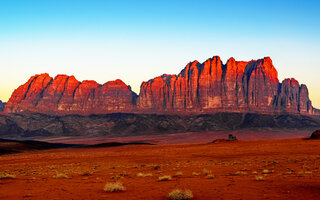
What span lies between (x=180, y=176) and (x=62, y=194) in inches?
373

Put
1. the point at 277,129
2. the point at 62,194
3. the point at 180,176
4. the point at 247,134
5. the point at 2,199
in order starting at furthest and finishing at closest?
the point at 277,129 → the point at 247,134 → the point at 180,176 → the point at 62,194 → the point at 2,199

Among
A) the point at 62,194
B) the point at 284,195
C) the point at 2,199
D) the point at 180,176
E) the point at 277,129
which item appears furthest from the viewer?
the point at 277,129

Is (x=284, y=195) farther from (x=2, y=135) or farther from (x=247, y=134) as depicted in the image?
(x=2, y=135)

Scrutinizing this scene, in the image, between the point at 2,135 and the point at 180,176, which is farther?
the point at 2,135

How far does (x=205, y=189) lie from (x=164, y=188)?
2.25 meters

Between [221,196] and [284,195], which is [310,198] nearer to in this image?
[284,195]

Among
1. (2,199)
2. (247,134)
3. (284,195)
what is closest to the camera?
(284,195)

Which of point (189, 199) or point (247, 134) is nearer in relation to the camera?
point (189, 199)

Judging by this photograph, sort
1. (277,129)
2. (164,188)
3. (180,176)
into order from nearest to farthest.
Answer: (164,188), (180,176), (277,129)

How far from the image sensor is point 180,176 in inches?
926

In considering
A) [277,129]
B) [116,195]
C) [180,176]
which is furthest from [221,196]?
[277,129]

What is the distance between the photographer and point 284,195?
14.3 meters

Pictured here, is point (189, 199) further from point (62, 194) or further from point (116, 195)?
point (62, 194)

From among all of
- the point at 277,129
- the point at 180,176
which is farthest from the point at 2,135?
the point at 180,176
